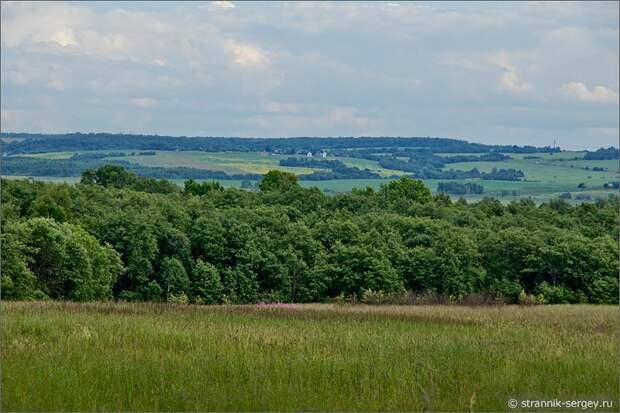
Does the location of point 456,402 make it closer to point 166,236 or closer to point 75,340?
point 75,340

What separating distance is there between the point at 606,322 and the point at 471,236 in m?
61.9

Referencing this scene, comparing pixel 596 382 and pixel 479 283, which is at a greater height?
pixel 596 382

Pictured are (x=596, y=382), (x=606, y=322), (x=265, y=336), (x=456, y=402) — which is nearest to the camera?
(x=456, y=402)

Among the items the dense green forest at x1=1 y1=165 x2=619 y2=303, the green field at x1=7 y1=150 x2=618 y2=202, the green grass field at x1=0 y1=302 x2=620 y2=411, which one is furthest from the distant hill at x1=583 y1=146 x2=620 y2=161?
the green grass field at x1=0 y1=302 x2=620 y2=411

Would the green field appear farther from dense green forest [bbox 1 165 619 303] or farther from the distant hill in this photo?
dense green forest [bbox 1 165 619 303]

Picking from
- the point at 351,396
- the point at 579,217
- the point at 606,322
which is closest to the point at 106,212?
the point at 579,217

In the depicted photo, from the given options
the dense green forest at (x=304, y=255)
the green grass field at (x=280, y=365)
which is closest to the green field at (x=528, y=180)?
the dense green forest at (x=304, y=255)

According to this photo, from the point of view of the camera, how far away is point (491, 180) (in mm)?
184750

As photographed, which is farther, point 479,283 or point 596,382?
point 479,283

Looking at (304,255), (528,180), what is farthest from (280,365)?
(528,180)

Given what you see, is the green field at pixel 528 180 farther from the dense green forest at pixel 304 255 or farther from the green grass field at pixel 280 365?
the green grass field at pixel 280 365

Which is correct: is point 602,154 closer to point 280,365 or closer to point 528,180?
point 528,180

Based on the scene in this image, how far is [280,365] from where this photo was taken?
1560 centimetres

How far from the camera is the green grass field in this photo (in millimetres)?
13672
